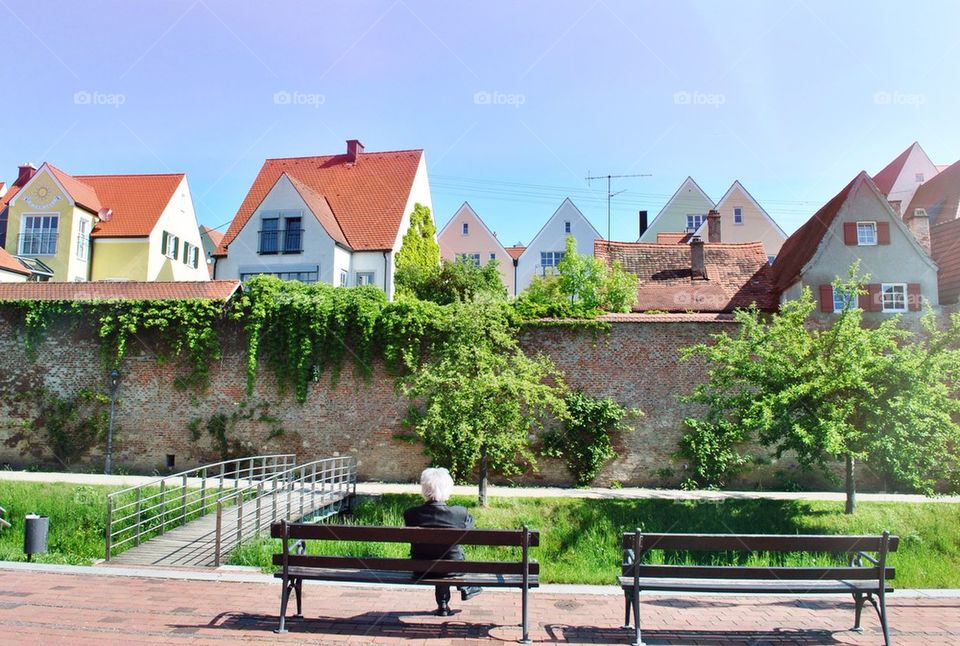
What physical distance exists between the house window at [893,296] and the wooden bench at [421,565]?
21015mm

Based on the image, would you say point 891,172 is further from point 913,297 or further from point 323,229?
point 323,229

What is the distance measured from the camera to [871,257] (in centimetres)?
2389

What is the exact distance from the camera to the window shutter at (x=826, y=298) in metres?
23.4

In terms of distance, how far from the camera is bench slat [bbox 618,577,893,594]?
21.4 feet

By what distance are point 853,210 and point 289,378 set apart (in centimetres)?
1954

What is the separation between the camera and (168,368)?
1997cm

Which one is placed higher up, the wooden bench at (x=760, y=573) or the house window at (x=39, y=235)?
the house window at (x=39, y=235)

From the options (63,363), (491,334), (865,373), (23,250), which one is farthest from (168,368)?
(865,373)

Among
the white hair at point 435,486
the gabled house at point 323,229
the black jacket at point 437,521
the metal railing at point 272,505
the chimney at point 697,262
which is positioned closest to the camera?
the black jacket at point 437,521

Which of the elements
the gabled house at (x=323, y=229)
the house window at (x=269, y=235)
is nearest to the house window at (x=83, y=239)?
the gabled house at (x=323, y=229)

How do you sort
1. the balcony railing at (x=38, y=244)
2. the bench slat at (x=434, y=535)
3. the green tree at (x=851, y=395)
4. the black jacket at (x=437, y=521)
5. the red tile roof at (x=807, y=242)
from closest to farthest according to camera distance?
the bench slat at (x=434, y=535), the black jacket at (x=437, y=521), the green tree at (x=851, y=395), the red tile roof at (x=807, y=242), the balcony railing at (x=38, y=244)

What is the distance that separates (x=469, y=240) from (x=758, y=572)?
3598cm

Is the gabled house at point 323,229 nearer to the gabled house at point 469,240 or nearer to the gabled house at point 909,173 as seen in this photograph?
the gabled house at point 469,240

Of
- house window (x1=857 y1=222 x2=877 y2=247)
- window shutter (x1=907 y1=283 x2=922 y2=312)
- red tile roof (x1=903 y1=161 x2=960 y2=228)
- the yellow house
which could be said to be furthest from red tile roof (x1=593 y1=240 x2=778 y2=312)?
the yellow house
